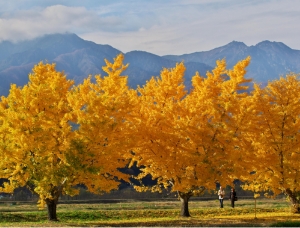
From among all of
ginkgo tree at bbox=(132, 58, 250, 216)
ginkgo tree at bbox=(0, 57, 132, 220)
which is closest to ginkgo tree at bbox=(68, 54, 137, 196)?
ginkgo tree at bbox=(0, 57, 132, 220)

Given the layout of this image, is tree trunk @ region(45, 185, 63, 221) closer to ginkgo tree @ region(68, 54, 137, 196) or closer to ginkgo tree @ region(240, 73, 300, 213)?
ginkgo tree @ region(68, 54, 137, 196)

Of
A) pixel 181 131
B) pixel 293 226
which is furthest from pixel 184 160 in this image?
pixel 293 226

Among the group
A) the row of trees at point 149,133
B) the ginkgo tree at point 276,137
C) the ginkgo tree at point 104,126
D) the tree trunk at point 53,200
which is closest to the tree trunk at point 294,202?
the row of trees at point 149,133

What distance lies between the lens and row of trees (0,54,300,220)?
26172mm

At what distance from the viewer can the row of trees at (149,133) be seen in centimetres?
2617

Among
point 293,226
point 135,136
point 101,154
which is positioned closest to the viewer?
point 293,226

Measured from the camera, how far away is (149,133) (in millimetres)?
29969

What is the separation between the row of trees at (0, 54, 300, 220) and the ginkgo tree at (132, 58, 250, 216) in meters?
0.07

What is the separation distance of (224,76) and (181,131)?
5.79m

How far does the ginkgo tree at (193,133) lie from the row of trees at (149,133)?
0.07m

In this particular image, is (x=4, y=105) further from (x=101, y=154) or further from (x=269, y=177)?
(x=269, y=177)

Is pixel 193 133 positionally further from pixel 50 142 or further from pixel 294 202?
pixel 294 202

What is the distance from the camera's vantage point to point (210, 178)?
29.5 m

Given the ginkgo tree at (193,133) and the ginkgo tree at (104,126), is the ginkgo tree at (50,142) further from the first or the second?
the ginkgo tree at (193,133)
